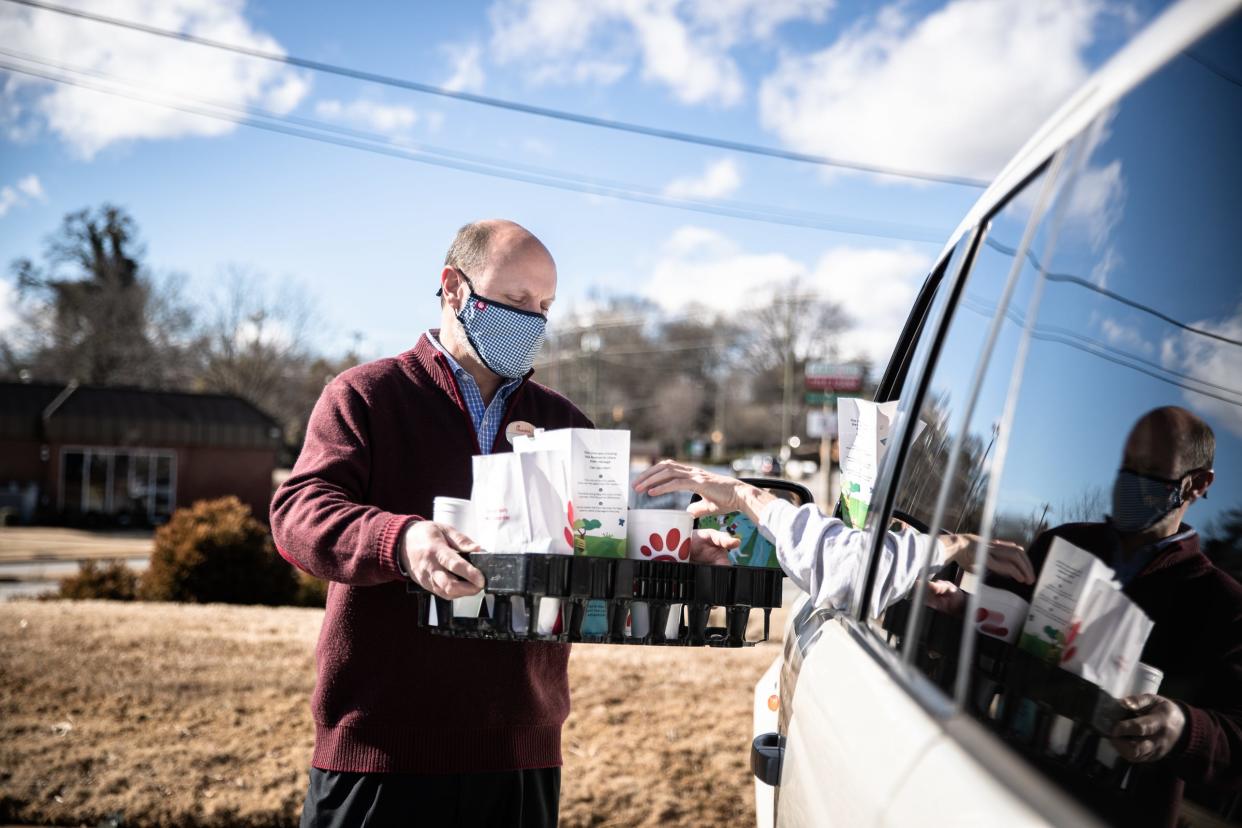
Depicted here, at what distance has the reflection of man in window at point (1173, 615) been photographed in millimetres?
1117

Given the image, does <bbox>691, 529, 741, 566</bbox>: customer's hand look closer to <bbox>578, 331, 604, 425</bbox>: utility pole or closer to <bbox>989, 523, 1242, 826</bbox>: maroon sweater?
<bbox>989, 523, 1242, 826</bbox>: maroon sweater

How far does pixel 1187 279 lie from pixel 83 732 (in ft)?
21.0

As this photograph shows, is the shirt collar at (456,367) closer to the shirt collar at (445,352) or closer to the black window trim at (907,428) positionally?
the shirt collar at (445,352)

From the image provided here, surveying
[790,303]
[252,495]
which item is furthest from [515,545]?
[790,303]

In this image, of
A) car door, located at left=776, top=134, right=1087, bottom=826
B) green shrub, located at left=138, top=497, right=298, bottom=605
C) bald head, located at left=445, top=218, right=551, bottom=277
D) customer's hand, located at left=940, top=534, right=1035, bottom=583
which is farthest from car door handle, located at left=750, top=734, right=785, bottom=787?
green shrub, located at left=138, top=497, right=298, bottom=605

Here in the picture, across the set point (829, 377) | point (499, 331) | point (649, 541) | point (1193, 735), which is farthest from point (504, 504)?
point (829, 377)

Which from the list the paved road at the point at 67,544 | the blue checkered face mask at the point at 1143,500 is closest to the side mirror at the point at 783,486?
the blue checkered face mask at the point at 1143,500

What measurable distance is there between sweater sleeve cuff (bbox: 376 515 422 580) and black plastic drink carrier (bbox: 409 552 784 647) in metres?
0.13

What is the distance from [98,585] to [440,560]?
12632mm

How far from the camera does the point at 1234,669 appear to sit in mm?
1150

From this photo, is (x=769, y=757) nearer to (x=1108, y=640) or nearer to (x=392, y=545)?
(x=392, y=545)

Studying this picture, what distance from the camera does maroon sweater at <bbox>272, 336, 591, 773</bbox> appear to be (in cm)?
255

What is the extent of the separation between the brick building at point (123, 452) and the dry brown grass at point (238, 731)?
28686 mm

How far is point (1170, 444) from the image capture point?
4.10 feet
